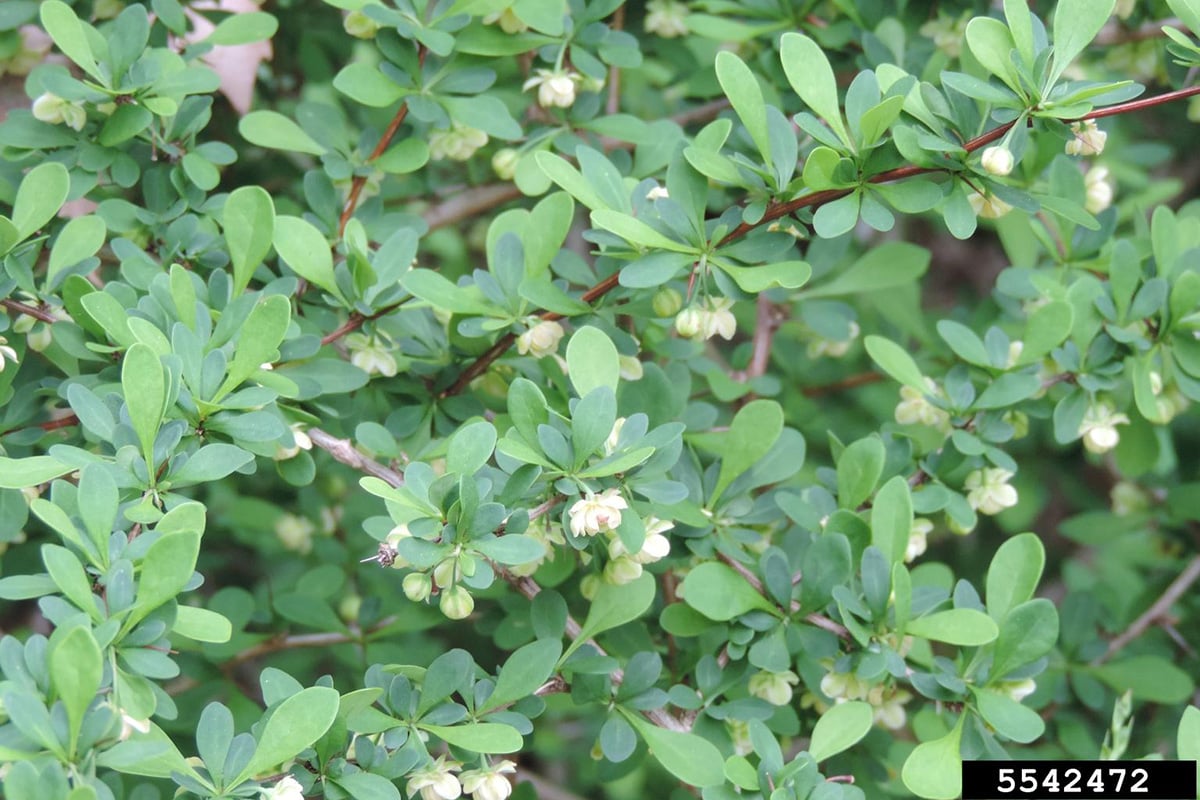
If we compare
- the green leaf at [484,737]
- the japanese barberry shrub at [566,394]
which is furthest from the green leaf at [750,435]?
the green leaf at [484,737]

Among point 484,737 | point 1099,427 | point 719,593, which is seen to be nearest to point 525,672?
point 484,737

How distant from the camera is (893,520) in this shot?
3.22ft

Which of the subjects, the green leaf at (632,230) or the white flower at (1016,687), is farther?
the white flower at (1016,687)

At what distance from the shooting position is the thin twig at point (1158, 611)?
145cm

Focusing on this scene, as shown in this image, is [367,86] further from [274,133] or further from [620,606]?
[620,606]

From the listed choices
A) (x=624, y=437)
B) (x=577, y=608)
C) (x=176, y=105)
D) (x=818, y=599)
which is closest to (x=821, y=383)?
(x=577, y=608)

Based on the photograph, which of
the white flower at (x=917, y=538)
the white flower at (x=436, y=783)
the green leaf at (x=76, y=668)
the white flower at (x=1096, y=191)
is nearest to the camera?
the green leaf at (x=76, y=668)

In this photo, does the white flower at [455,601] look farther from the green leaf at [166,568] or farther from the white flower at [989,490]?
the white flower at [989,490]

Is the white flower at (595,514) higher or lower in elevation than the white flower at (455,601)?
higher

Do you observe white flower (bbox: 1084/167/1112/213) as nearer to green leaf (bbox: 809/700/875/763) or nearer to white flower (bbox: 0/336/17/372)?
green leaf (bbox: 809/700/875/763)

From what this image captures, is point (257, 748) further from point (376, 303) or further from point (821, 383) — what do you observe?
point (821, 383)

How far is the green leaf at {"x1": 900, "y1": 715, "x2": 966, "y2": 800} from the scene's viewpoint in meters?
0.90

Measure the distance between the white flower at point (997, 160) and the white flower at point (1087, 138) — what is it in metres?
0.08

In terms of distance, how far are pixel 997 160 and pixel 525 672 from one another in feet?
1.70
